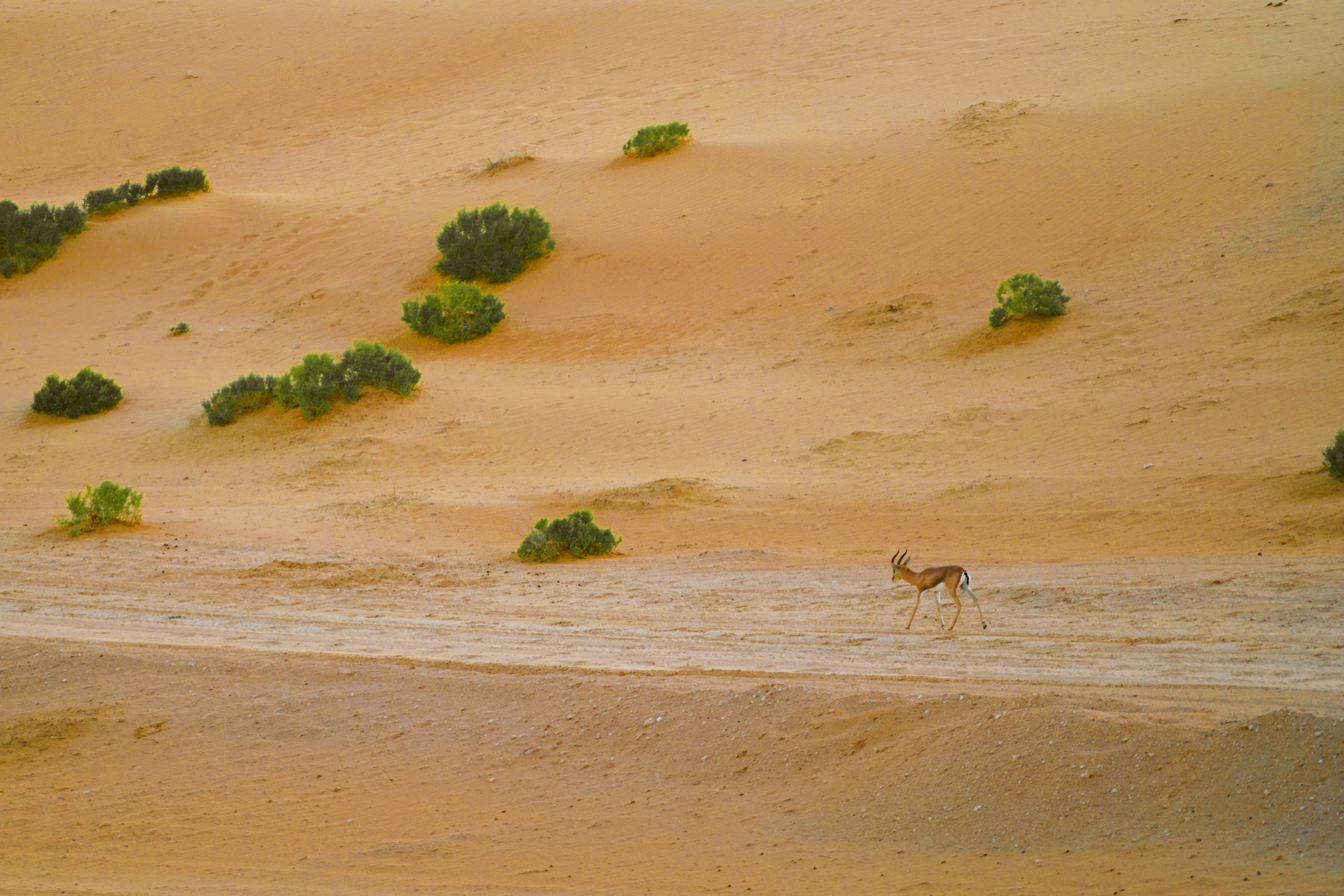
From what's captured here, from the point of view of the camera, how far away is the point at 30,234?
90.8 ft

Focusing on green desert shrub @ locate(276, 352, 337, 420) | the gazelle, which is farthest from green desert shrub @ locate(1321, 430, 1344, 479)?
green desert shrub @ locate(276, 352, 337, 420)

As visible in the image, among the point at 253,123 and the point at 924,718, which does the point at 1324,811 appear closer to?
the point at 924,718

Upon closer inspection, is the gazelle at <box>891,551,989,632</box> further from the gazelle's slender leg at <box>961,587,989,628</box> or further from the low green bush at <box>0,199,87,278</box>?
the low green bush at <box>0,199,87,278</box>

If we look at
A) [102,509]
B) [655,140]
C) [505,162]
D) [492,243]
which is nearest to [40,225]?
[505,162]

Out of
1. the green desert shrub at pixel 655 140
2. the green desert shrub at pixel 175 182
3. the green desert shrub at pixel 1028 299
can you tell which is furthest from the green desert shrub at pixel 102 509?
the green desert shrub at pixel 175 182

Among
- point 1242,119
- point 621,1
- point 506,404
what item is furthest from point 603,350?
point 621,1

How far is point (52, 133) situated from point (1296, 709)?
138 feet

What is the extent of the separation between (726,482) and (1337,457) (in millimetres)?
6896

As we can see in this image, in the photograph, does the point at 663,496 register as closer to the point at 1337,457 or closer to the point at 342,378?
the point at 342,378

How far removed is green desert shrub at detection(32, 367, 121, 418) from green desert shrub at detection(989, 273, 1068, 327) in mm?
15237

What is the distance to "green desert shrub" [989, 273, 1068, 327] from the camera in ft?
62.7

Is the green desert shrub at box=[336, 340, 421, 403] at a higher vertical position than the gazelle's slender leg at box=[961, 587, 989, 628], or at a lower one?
higher

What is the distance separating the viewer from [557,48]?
40.9 m

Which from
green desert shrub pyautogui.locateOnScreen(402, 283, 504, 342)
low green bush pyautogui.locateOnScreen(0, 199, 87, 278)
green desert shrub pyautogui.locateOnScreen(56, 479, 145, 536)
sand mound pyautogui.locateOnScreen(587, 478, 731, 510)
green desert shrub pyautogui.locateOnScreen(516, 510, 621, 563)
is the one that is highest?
low green bush pyautogui.locateOnScreen(0, 199, 87, 278)
